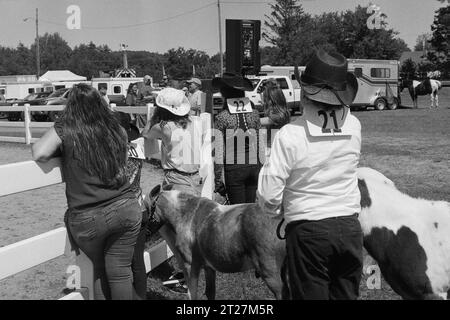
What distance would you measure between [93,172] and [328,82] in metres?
1.30

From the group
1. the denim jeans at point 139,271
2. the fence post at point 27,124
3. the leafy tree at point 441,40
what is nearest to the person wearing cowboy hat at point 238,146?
the denim jeans at point 139,271

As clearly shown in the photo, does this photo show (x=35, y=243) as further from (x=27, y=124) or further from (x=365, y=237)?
(x=27, y=124)

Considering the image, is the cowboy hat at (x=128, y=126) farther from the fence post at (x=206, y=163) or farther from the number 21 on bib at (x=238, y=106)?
the number 21 on bib at (x=238, y=106)

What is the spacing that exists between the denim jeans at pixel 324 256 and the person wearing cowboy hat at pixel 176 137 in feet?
5.72

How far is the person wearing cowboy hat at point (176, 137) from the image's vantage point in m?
4.17

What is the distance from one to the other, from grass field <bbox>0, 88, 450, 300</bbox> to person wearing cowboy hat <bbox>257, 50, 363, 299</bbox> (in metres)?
1.75

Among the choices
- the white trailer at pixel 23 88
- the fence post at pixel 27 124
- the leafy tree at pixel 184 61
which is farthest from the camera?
the leafy tree at pixel 184 61

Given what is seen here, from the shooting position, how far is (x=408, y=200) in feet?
10.6

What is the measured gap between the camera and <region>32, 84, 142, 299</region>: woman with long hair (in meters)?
2.78

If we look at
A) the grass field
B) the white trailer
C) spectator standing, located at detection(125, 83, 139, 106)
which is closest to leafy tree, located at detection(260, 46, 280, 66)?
the white trailer

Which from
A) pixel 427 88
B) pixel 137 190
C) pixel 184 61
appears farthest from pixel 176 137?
pixel 184 61

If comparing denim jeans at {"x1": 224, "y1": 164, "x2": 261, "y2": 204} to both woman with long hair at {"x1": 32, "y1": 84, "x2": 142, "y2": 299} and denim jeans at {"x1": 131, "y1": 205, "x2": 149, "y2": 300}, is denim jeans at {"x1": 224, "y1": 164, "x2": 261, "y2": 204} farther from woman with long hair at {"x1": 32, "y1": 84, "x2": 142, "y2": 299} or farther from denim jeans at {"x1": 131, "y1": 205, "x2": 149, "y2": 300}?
woman with long hair at {"x1": 32, "y1": 84, "x2": 142, "y2": 299}

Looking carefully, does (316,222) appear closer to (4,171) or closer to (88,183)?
(88,183)
